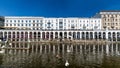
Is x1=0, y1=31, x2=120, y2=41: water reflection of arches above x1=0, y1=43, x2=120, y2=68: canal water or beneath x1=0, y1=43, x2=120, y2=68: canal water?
above

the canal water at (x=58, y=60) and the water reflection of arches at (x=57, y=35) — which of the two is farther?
the water reflection of arches at (x=57, y=35)

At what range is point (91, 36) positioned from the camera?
509 feet

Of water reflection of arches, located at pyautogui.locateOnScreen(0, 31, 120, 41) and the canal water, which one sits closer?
the canal water

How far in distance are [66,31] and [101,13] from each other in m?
36.4

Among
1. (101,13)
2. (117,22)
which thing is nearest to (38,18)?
(101,13)

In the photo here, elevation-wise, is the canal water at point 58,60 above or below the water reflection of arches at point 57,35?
below

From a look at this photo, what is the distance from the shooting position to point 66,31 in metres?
148

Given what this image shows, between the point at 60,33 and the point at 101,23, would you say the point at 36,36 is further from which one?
the point at 101,23

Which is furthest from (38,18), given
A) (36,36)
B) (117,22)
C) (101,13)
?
(117,22)

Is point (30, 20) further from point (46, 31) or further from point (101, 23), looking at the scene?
point (101, 23)

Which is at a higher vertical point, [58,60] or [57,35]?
[57,35]

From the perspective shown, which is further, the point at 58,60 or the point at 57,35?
the point at 57,35

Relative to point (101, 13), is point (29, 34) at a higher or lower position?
lower

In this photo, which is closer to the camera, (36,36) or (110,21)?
(36,36)
